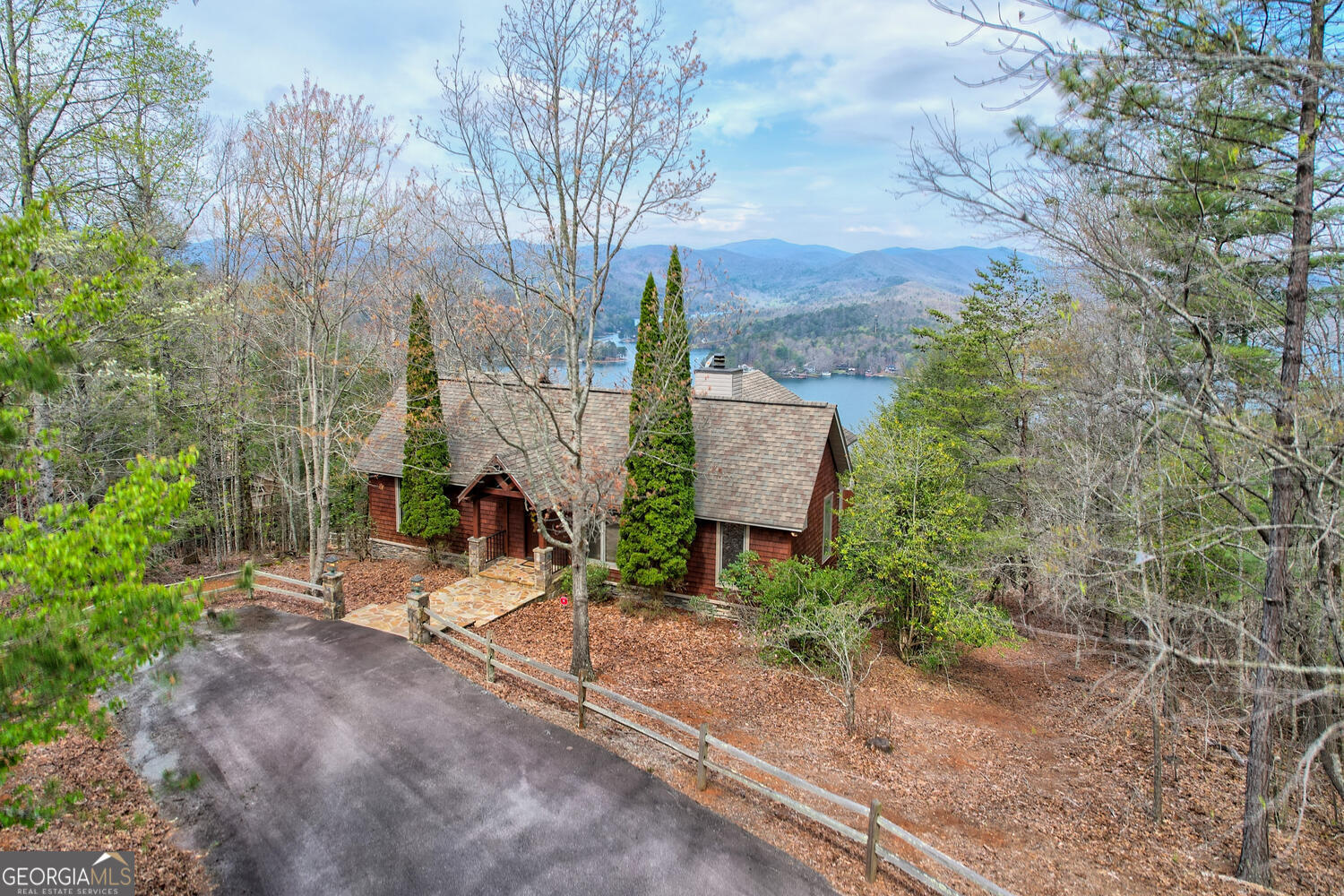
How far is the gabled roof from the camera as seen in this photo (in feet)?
52.0

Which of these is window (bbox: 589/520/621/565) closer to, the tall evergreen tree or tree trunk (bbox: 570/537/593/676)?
the tall evergreen tree

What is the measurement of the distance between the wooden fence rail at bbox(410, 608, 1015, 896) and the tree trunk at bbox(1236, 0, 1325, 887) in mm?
3379

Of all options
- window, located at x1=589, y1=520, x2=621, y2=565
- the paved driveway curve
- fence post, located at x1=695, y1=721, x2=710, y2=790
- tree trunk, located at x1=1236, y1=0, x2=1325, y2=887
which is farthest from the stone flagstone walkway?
tree trunk, located at x1=1236, y1=0, x2=1325, y2=887

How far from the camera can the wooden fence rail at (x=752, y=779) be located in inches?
270

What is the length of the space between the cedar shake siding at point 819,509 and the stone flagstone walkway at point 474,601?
6.99m

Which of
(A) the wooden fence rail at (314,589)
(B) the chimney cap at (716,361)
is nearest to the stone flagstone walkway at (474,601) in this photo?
(A) the wooden fence rail at (314,589)

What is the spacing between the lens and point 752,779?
9125 mm

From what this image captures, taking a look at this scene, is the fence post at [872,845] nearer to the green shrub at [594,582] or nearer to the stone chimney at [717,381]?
the green shrub at [594,582]

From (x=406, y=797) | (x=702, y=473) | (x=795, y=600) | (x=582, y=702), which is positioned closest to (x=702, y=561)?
(x=702, y=473)

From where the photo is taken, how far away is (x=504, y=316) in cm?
1117

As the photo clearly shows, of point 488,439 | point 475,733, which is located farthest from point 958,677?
point 488,439

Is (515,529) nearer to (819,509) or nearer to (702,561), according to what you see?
(702,561)

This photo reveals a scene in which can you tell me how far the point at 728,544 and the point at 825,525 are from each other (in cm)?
381

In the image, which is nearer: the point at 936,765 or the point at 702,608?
the point at 936,765
